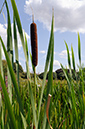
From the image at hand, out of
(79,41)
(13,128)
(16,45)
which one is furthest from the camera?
(79,41)

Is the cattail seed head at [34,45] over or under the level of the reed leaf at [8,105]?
over

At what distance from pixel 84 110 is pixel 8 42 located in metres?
0.61

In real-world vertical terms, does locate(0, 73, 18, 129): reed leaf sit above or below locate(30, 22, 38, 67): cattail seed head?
below

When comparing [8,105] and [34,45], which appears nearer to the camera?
[8,105]

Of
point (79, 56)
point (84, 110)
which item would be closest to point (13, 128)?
point (84, 110)

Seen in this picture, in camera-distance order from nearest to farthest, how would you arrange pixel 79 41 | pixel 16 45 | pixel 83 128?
pixel 16 45 → pixel 83 128 → pixel 79 41

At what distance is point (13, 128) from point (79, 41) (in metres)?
0.86

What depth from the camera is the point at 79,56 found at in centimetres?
111

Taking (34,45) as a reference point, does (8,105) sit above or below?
below

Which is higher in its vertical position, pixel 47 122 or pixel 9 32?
pixel 9 32

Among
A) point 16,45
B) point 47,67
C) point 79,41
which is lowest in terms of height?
point 47,67

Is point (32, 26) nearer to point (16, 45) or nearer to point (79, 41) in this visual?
point (16, 45)

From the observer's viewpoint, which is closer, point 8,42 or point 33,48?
point 33,48

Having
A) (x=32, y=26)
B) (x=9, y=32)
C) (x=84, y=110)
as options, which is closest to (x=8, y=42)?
(x=9, y=32)
